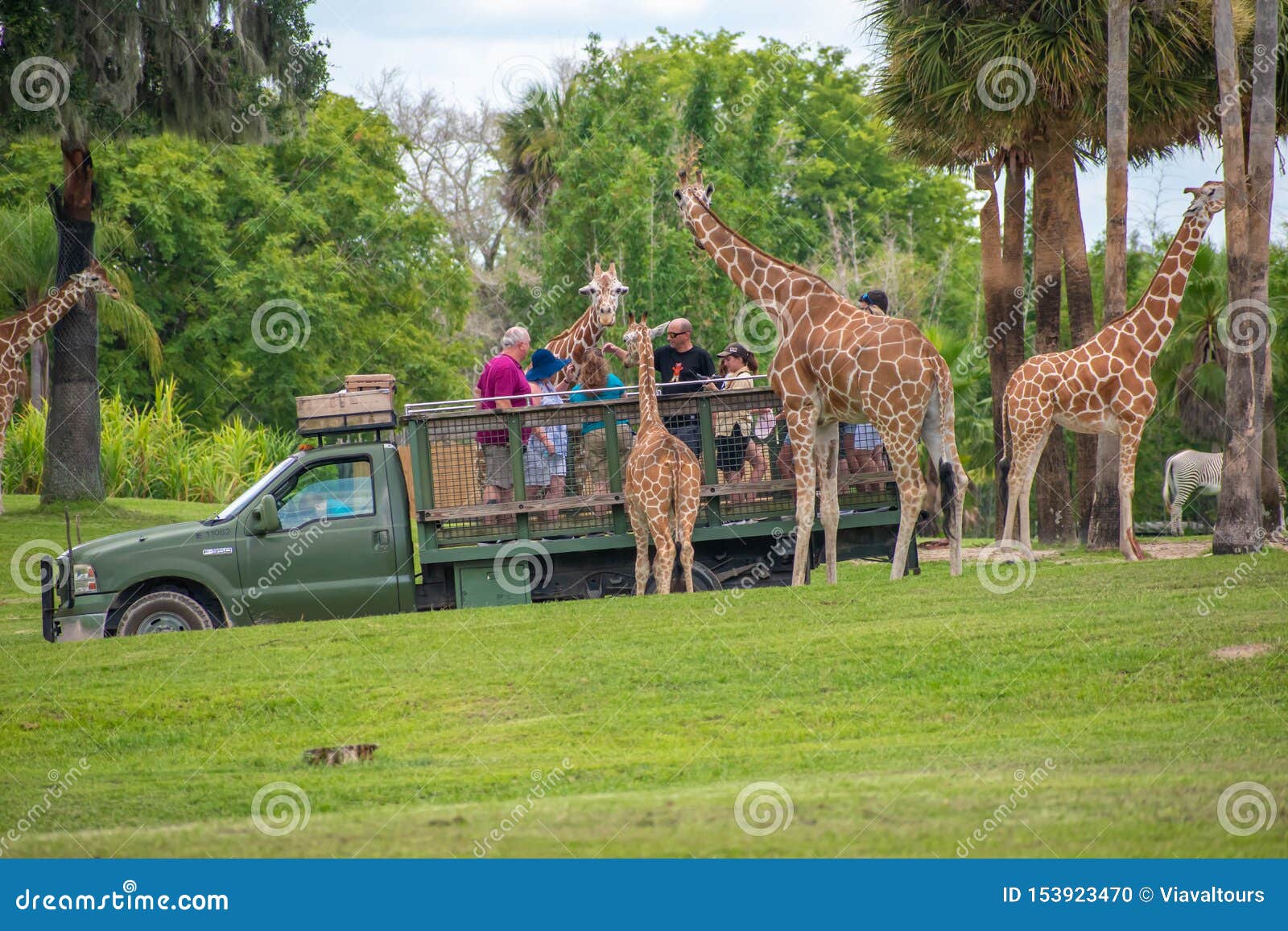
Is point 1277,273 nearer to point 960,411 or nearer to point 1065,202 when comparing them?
point 960,411

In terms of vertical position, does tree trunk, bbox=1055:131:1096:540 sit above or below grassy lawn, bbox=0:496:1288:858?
above

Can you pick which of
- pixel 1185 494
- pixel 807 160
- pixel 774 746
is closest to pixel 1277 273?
pixel 1185 494

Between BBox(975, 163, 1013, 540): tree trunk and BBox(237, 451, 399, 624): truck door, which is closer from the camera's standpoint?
BBox(237, 451, 399, 624): truck door

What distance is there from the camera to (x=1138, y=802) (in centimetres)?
669

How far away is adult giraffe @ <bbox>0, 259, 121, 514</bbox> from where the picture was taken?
19562 millimetres

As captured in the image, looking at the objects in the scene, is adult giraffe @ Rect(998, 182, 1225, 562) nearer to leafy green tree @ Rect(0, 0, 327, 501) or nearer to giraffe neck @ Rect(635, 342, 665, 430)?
giraffe neck @ Rect(635, 342, 665, 430)

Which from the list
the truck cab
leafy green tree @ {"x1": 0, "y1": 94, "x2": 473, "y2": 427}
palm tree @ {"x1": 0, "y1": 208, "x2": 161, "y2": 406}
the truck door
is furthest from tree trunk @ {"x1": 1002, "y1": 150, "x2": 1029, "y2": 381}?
leafy green tree @ {"x1": 0, "y1": 94, "x2": 473, "y2": 427}

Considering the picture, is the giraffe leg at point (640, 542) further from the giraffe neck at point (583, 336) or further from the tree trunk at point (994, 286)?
the tree trunk at point (994, 286)

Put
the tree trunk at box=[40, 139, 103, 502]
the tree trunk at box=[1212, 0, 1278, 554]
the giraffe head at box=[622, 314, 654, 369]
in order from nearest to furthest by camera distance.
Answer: the giraffe head at box=[622, 314, 654, 369] < the tree trunk at box=[1212, 0, 1278, 554] < the tree trunk at box=[40, 139, 103, 502]

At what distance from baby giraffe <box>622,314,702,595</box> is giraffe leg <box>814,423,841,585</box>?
1164 millimetres

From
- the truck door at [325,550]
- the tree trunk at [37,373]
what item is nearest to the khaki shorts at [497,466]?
the truck door at [325,550]

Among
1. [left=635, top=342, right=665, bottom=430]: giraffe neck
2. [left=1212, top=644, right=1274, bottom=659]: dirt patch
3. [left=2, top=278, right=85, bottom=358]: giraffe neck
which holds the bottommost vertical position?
[left=1212, top=644, right=1274, bottom=659]: dirt patch

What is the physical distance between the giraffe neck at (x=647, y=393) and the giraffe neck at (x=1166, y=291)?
16.8ft

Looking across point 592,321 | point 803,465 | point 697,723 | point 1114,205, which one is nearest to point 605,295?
point 592,321
